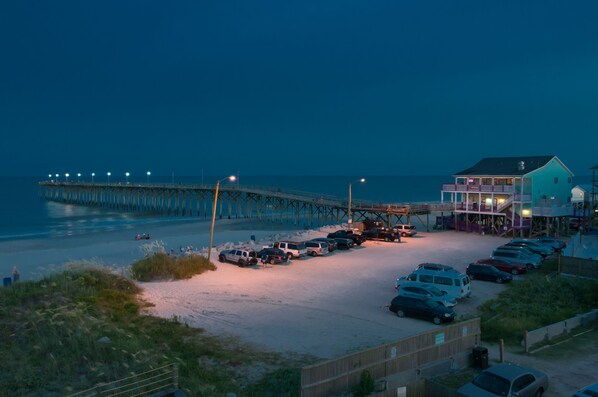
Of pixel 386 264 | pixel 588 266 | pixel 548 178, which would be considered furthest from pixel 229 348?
pixel 548 178

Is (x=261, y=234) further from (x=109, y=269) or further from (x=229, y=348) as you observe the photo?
(x=229, y=348)

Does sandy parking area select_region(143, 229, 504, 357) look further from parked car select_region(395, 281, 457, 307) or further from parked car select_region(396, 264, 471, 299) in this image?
parked car select_region(395, 281, 457, 307)

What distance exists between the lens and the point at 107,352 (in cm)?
1411

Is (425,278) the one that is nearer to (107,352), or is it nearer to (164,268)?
(164,268)

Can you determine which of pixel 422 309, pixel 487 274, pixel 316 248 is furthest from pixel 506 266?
pixel 316 248

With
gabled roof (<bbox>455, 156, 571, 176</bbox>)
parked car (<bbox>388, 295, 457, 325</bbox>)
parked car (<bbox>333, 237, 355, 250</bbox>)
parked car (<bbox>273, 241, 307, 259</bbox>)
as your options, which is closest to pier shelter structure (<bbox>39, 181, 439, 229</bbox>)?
gabled roof (<bbox>455, 156, 571, 176</bbox>)

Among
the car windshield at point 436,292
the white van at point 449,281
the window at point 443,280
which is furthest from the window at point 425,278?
the car windshield at point 436,292

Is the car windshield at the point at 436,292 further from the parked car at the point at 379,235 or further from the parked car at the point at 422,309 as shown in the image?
the parked car at the point at 379,235

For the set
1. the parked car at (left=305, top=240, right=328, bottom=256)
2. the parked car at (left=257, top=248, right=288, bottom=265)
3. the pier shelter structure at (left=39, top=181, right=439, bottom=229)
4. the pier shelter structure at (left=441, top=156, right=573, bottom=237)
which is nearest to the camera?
the parked car at (left=257, top=248, right=288, bottom=265)

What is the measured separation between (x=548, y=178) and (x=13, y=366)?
45565 millimetres

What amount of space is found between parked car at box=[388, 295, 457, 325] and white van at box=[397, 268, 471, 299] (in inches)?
117

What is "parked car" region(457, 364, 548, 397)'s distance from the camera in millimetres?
11508

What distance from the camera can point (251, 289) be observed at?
24.3m

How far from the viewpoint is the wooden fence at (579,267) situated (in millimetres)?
24562
